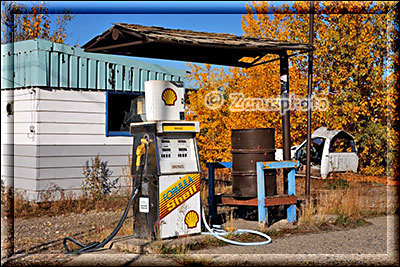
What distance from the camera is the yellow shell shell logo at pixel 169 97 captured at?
9.05 m

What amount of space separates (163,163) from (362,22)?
14.0m

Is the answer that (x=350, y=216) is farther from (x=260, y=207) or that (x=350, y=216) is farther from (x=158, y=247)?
(x=158, y=247)

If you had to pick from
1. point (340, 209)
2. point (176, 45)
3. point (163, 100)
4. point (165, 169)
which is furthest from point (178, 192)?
point (340, 209)

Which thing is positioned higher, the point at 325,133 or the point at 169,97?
the point at 169,97

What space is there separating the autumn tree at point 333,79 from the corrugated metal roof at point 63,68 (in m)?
3.71

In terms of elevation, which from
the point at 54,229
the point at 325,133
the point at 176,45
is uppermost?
the point at 176,45

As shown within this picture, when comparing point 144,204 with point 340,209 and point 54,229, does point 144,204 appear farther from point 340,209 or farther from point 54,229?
point 340,209

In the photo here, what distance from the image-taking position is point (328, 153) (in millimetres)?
20391

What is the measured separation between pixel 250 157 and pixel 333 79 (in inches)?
422

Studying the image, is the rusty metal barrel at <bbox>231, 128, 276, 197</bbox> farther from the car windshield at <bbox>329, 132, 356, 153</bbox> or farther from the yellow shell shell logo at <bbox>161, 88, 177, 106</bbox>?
the car windshield at <bbox>329, 132, 356, 153</bbox>

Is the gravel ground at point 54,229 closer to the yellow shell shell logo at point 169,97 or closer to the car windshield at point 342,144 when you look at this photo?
the yellow shell shell logo at point 169,97

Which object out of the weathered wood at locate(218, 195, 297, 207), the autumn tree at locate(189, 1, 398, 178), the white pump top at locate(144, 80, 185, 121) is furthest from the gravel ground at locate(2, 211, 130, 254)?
the autumn tree at locate(189, 1, 398, 178)

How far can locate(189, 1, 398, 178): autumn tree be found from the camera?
17812mm

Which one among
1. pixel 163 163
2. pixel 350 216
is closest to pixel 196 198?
pixel 163 163
